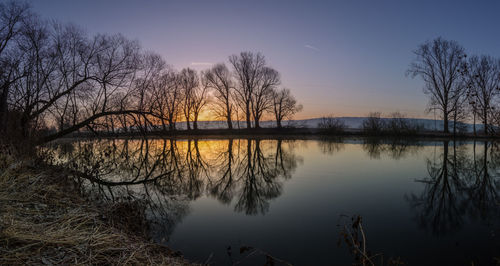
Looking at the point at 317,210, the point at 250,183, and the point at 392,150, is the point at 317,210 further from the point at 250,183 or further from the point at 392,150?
the point at 392,150

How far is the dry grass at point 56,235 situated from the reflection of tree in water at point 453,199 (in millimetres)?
4473

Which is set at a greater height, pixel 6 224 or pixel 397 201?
pixel 6 224

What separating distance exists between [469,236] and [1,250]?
579 centimetres

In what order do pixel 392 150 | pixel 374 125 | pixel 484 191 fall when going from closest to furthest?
pixel 484 191 → pixel 392 150 → pixel 374 125

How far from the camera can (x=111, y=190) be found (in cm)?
654

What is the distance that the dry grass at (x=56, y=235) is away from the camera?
2.28 meters

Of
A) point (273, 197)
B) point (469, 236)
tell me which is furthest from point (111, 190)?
point (469, 236)

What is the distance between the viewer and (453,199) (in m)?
5.79

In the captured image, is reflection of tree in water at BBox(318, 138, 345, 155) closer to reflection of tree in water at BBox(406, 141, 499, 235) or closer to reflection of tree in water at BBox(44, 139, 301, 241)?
reflection of tree in water at BBox(44, 139, 301, 241)

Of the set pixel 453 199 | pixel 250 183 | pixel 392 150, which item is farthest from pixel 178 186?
pixel 392 150

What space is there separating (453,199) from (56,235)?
7426 millimetres

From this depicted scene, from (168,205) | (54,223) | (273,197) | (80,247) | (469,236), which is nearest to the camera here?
(80,247)

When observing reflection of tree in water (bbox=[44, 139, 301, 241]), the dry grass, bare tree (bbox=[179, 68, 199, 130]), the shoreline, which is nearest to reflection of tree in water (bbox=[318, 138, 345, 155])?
reflection of tree in water (bbox=[44, 139, 301, 241])

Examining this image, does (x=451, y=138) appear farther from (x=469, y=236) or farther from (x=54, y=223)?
(x=54, y=223)
